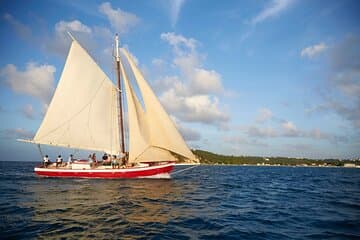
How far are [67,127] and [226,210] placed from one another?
28.9 m

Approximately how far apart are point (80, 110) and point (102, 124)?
346 centimetres

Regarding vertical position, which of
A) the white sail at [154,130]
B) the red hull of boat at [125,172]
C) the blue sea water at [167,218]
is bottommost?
the blue sea water at [167,218]

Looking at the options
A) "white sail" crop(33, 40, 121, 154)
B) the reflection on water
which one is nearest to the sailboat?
"white sail" crop(33, 40, 121, 154)

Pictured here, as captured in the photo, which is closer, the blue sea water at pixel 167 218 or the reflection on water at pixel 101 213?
the blue sea water at pixel 167 218

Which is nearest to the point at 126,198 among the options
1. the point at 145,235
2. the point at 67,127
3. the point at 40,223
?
the point at 40,223

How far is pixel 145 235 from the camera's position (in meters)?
13.2

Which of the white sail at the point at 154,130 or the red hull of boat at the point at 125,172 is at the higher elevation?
the white sail at the point at 154,130

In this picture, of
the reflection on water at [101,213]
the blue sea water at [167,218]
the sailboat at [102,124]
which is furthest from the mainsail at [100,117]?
the blue sea water at [167,218]

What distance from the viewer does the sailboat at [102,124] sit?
124ft

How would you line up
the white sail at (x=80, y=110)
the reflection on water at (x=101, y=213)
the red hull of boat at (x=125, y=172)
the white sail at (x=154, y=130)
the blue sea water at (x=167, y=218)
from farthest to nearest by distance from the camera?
the white sail at (x=80, y=110) < the red hull of boat at (x=125, y=172) < the white sail at (x=154, y=130) < the reflection on water at (x=101, y=213) < the blue sea water at (x=167, y=218)

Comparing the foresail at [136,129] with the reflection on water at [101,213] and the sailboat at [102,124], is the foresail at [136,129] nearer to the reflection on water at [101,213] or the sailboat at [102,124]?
the sailboat at [102,124]

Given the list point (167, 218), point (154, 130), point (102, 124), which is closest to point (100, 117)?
point (102, 124)

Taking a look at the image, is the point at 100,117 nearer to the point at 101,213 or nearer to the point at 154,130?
the point at 154,130

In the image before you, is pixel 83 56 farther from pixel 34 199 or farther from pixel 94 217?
pixel 94 217
